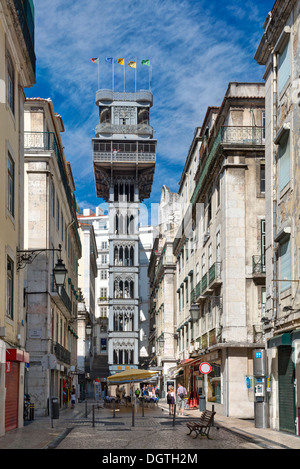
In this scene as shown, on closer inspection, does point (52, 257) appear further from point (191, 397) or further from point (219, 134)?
point (191, 397)

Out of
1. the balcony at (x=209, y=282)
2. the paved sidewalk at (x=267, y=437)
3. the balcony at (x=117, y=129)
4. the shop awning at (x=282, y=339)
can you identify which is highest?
the balcony at (x=117, y=129)

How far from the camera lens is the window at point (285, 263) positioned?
20270 mm

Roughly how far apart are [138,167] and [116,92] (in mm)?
12180

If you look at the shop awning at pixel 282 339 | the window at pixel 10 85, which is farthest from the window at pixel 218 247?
the window at pixel 10 85

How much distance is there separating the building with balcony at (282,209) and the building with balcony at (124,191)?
210 feet

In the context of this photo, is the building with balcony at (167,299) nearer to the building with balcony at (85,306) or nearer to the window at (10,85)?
the building with balcony at (85,306)

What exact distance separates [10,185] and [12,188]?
15 cm

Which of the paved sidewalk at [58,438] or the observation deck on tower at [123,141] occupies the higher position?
the observation deck on tower at [123,141]

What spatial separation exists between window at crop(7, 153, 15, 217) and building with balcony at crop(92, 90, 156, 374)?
64055 millimetres

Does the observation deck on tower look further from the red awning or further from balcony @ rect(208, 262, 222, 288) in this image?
the red awning

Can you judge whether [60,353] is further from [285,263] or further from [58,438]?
[285,263]

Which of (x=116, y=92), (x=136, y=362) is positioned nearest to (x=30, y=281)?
(x=136, y=362)

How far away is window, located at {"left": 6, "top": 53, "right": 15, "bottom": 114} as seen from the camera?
2164 cm

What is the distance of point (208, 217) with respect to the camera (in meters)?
38.9
